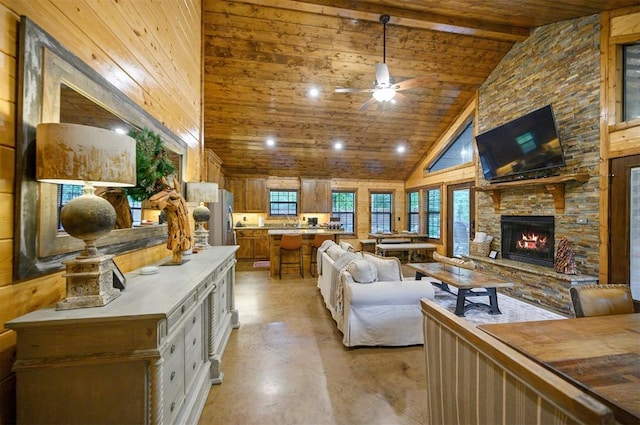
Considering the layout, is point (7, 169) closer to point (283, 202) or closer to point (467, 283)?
point (467, 283)

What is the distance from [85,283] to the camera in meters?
1.13

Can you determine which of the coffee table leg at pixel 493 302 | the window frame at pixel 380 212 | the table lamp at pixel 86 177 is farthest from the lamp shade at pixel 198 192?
the window frame at pixel 380 212

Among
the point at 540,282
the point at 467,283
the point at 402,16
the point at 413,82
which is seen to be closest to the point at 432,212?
the point at 540,282

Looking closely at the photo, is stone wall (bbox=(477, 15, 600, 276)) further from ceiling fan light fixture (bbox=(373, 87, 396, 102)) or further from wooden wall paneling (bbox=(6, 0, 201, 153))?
wooden wall paneling (bbox=(6, 0, 201, 153))

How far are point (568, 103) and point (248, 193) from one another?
7093 mm

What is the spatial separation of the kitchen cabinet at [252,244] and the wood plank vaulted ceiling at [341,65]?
1980mm

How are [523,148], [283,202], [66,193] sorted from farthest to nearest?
1. [283,202]
2. [523,148]
3. [66,193]

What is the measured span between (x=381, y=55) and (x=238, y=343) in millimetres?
5082

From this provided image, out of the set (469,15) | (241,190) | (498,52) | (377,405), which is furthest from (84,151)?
(241,190)

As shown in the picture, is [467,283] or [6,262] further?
[467,283]

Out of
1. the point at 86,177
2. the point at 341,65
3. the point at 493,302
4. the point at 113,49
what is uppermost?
the point at 341,65

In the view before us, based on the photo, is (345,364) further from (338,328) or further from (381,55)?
(381,55)

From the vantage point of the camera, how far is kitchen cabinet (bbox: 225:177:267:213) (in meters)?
7.73

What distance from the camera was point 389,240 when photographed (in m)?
7.95
